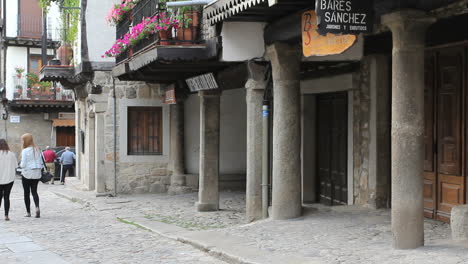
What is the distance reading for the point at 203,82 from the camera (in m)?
12.1

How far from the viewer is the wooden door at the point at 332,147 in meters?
11.1

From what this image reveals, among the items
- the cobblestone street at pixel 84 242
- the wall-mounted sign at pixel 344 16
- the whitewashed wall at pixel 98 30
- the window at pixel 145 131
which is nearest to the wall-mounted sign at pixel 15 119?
the whitewashed wall at pixel 98 30

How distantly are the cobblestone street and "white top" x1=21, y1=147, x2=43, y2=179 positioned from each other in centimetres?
86

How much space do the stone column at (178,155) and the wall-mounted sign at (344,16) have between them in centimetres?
1001

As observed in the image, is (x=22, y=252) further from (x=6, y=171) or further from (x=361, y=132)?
(x=361, y=132)

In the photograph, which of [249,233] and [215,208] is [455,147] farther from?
[215,208]

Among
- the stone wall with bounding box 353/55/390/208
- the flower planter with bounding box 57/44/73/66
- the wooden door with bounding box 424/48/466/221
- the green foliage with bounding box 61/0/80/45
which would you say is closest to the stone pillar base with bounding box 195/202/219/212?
the stone wall with bounding box 353/55/390/208

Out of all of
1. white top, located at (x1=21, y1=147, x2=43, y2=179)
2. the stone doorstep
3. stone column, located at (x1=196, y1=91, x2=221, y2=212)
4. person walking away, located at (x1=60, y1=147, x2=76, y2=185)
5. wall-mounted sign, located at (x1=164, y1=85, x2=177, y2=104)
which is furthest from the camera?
person walking away, located at (x1=60, y1=147, x2=76, y2=185)

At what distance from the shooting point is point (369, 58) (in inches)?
392

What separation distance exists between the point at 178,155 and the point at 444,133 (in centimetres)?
858

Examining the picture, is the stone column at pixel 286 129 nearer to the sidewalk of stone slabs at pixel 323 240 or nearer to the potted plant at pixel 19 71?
the sidewalk of stone slabs at pixel 323 240

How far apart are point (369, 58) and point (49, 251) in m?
5.56

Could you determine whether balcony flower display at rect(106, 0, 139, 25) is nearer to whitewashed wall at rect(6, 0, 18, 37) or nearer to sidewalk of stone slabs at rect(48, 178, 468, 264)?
sidewalk of stone slabs at rect(48, 178, 468, 264)

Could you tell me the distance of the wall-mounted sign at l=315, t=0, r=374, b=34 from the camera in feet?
20.2
